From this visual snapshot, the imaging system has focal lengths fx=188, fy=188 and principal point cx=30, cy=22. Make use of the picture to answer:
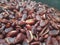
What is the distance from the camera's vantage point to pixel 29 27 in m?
1.50

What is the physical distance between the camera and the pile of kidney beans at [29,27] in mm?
1399

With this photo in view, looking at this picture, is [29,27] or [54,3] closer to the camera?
[29,27]

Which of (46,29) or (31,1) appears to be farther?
(31,1)

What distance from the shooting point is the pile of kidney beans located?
1.40 meters

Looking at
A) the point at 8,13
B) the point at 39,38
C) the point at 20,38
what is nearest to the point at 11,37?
the point at 20,38

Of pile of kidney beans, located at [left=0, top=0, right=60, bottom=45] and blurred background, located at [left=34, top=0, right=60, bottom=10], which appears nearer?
pile of kidney beans, located at [left=0, top=0, right=60, bottom=45]

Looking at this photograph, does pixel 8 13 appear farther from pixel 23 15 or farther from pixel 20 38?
pixel 20 38

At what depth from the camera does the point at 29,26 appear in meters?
1.50

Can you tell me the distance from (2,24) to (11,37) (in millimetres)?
164

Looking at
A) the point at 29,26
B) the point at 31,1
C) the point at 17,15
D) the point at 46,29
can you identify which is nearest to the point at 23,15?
the point at 17,15

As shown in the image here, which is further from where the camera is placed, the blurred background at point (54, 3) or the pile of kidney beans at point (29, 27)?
the blurred background at point (54, 3)

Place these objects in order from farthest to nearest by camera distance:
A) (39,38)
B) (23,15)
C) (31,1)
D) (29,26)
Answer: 1. (31,1)
2. (23,15)
3. (29,26)
4. (39,38)

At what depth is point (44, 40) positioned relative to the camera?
55.2 inches

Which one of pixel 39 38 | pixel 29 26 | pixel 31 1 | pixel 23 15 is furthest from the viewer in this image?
pixel 31 1
